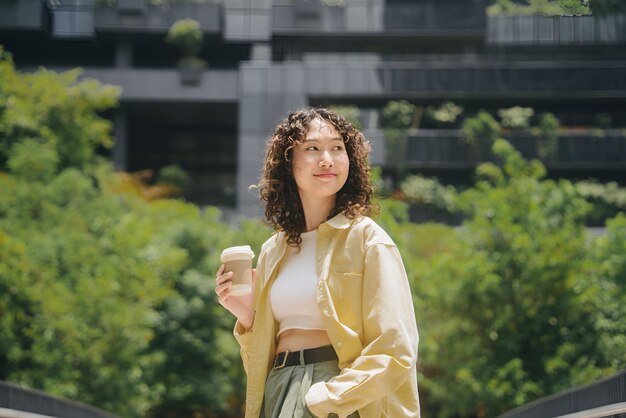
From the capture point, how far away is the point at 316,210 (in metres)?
3.54

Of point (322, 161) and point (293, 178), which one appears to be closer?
point (322, 161)

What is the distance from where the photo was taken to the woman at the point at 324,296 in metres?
3.15

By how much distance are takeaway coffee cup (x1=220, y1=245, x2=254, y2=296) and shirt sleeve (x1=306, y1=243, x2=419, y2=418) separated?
0.47 meters

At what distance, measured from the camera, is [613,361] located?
1856 cm

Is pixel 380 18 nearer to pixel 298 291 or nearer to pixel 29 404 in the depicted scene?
pixel 29 404

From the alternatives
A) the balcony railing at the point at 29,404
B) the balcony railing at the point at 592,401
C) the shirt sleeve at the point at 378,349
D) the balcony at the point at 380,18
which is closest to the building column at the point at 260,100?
the balcony at the point at 380,18

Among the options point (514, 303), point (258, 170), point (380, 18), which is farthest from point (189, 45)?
point (258, 170)

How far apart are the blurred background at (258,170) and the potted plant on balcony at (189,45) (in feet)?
0.30

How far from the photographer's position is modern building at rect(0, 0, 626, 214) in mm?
38625

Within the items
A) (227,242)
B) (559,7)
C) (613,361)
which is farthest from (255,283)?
(227,242)

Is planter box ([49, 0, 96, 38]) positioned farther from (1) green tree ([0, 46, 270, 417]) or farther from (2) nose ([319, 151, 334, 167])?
(2) nose ([319, 151, 334, 167])

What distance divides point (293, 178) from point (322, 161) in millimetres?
213

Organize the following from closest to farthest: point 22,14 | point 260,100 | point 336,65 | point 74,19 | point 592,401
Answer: point 592,401 < point 22,14 < point 260,100 < point 336,65 < point 74,19

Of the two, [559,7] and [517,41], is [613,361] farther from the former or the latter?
[517,41]
